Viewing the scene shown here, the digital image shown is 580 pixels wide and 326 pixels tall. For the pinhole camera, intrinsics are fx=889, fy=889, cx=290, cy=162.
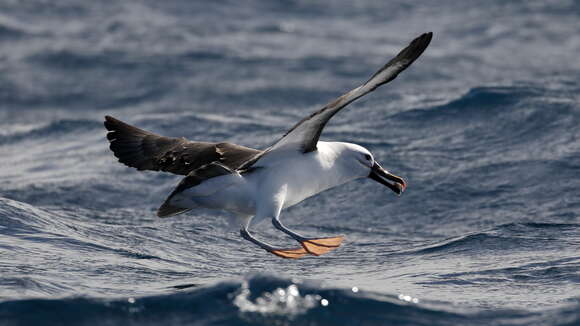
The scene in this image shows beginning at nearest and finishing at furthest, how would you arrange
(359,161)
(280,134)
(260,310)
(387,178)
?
(260,310), (359,161), (387,178), (280,134)

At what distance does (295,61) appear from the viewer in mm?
22312

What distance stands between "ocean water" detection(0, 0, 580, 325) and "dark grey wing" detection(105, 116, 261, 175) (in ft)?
3.41

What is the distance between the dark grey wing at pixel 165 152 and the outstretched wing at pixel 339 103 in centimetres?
57

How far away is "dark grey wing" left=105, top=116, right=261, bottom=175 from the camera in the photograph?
8922 mm

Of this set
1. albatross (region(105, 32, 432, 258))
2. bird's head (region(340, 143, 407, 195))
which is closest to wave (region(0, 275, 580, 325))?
albatross (region(105, 32, 432, 258))

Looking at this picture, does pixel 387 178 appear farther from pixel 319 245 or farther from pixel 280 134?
pixel 280 134

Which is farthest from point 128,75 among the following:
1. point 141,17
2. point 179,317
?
point 179,317

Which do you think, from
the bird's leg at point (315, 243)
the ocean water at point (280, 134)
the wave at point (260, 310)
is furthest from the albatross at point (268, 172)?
the wave at point (260, 310)

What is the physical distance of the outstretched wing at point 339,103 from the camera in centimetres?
738

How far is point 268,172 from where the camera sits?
8414 millimetres

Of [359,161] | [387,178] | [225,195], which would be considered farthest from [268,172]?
[387,178]

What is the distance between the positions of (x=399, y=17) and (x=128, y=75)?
1012 centimetres

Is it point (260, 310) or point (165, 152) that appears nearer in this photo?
point (260, 310)

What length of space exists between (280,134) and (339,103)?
8.59 metres
